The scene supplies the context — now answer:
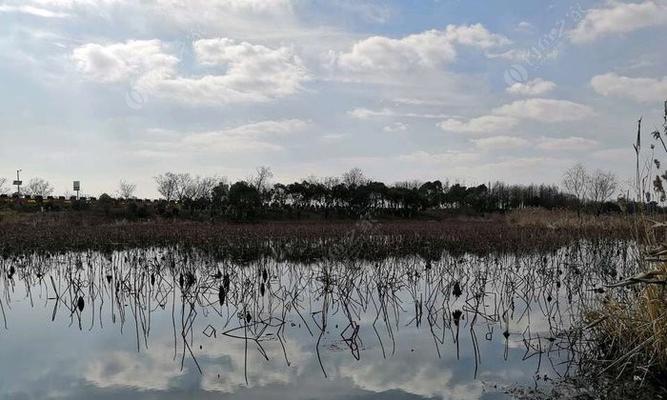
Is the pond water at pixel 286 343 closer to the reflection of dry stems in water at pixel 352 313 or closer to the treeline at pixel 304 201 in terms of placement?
A: the reflection of dry stems in water at pixel 352 313

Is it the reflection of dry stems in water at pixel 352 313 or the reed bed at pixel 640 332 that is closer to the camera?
the reed bed at pixel 640 332

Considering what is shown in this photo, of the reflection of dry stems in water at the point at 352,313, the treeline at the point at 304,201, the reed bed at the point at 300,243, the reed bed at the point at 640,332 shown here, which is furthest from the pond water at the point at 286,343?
the treeline at the point at 304,201

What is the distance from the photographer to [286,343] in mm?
7512

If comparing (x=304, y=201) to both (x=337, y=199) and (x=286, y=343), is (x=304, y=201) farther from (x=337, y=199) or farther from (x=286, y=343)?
(x=286, y=343)

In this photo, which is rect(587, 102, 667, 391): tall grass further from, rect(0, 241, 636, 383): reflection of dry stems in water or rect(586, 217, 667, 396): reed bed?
rect(0, 241, 636, 383): reflection of dry stems in water

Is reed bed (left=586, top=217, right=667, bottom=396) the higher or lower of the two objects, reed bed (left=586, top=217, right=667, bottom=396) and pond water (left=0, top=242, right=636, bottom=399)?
the higher

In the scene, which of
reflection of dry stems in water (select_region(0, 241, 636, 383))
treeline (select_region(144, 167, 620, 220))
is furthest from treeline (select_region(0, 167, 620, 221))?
reflection of dry stems in water (select_region(0, 241, 636, 383))

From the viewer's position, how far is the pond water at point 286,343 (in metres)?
5.84

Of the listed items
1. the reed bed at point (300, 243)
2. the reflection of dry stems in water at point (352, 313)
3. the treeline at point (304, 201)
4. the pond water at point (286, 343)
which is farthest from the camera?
the treeline at point (304, 201)

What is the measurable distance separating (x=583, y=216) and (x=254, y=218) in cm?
2222

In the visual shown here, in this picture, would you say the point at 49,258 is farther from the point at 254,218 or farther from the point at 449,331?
the point at 254,218

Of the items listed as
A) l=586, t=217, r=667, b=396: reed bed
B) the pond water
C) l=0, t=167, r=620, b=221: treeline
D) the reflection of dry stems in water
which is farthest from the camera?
l=0, t=167, r=620, b=221: treeline

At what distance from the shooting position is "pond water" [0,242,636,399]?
5836 millimetres

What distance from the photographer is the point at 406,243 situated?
20.2m
